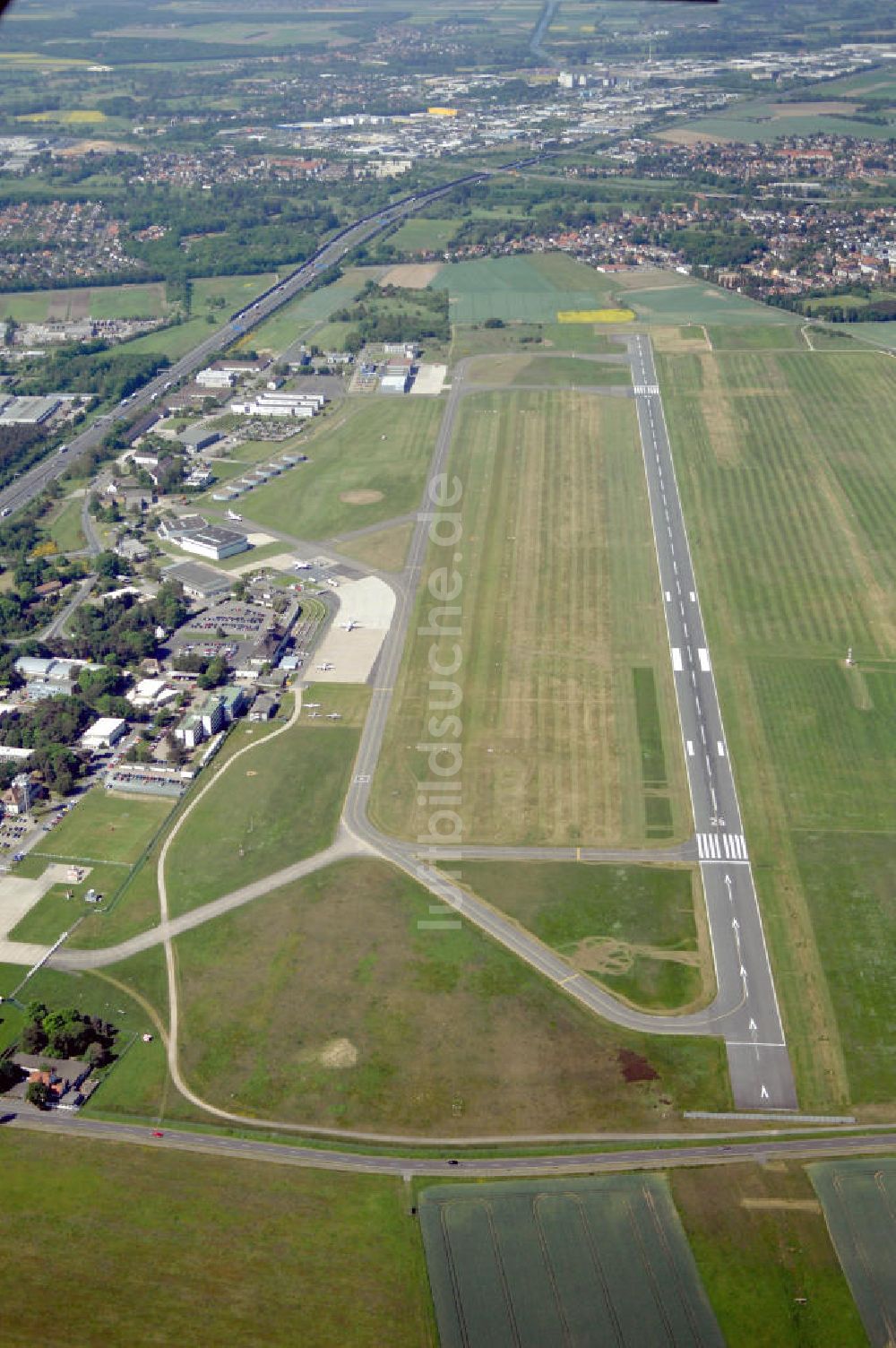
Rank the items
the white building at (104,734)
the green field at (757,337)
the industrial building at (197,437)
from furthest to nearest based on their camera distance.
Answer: the green field at (757,337), the industrial building at (197,437), the white building at (104,734)

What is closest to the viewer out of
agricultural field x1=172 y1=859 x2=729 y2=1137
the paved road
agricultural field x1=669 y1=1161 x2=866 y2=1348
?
agricultural field x1=669 y1=1161 x2=866 y2=1348

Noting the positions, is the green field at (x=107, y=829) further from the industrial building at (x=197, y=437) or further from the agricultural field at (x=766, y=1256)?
the industrial building at (x=197, y=437)

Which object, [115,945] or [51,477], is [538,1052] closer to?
[115,945]

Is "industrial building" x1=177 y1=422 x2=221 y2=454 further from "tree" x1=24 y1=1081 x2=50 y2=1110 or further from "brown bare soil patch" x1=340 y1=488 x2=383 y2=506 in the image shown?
"tree" x1=24 y1=1081 x2=50 y2=1110

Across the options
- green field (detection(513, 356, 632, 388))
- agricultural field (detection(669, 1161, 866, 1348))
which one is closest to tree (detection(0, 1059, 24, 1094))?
agricultural field (detection(669, 1161, 866, 1348))

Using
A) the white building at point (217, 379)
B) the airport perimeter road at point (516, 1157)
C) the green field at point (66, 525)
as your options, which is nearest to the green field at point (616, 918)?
the airport perimeter road at point (516, 1157)

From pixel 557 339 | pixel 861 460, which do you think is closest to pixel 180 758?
pixel 861 460

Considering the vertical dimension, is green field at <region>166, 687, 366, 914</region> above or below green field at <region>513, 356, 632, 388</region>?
below
